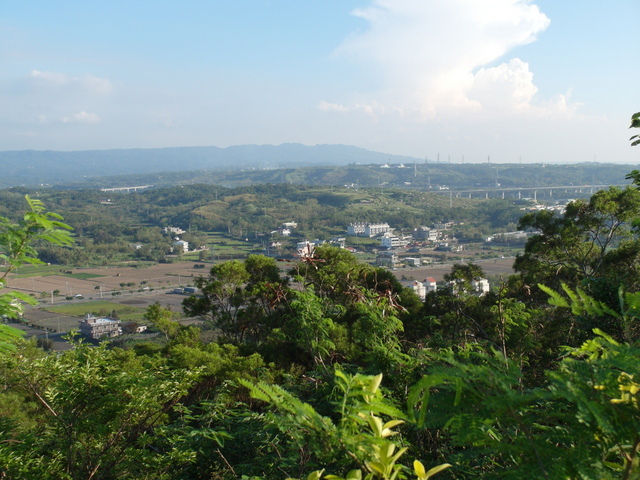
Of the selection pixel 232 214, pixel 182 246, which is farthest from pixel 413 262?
pixel 232 214

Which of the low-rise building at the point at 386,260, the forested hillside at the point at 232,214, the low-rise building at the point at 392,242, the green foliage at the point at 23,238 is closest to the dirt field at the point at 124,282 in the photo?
the low-rise building at the point at 386,260

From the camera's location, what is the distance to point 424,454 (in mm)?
2430

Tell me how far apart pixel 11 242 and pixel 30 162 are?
701 ft

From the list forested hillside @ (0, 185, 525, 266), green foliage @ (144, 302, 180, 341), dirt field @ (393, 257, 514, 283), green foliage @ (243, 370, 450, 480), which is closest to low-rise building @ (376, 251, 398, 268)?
dirt field @ (393, 257, 514, 283)

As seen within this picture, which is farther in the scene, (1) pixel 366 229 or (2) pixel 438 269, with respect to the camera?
(1) pixel 366 229

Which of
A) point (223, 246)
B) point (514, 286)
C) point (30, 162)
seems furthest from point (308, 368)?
point (30, 162)

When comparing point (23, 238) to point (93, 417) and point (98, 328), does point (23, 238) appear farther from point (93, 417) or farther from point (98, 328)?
point (98, 328)

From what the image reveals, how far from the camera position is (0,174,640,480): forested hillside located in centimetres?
108

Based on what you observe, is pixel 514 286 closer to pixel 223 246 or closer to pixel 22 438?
pixel 22 438

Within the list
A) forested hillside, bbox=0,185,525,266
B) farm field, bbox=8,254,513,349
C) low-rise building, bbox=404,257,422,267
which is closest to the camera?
farm field, bbox=8,254,513,349

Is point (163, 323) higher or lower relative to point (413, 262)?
higher

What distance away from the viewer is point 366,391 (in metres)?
1.22

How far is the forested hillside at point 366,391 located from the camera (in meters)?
1.08

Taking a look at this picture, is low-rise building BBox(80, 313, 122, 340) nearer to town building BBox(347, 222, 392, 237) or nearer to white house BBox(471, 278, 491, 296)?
white house BBox(471, 278, 491, 296)
